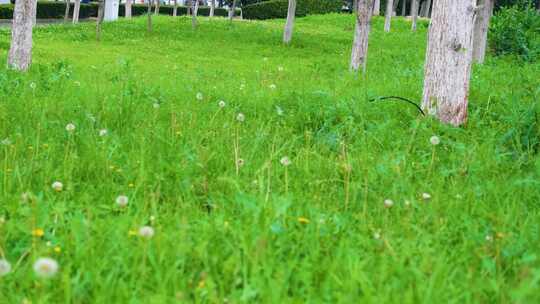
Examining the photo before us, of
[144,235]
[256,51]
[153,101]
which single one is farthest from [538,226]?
[256,51]

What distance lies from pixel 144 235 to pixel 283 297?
2.16ft

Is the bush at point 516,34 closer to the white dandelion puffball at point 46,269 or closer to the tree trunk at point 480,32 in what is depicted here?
the tree trunk at point 480,32

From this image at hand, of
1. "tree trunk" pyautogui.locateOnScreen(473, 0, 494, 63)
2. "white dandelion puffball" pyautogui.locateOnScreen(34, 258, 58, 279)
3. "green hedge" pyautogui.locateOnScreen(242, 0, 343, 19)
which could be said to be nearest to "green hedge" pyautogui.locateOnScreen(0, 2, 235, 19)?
"green hedge" pyautogui.locateOnScreen(242, 0, 343, 19)

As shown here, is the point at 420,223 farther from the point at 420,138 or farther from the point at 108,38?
the point at 108,38

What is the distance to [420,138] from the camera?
580 centimetres

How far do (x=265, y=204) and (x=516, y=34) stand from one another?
19.2 meters

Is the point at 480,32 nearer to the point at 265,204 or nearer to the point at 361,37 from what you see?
the point at 361,37

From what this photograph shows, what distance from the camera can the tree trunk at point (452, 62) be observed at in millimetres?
6859

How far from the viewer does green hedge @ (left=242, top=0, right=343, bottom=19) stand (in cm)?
5309

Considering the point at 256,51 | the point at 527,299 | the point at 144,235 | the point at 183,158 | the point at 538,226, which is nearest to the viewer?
the point at 527,299

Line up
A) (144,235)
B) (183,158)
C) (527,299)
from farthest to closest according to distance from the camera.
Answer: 1. (183,158)
2. (144,235)
3. (527,299)

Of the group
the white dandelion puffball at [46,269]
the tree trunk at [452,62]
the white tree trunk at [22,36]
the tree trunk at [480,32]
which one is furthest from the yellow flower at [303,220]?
the tree trunk at [480,32]

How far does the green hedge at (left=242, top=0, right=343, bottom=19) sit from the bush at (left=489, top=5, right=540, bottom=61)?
30.8 meters

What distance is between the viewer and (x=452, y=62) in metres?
6.91
